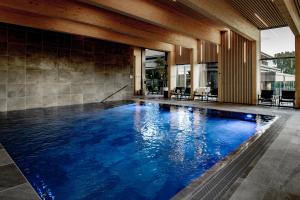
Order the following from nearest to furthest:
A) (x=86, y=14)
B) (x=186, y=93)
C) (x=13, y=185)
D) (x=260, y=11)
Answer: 1. (x=13, y=185)
2. (x=86, y=14)
3. (x=260, y=11)
4. (x=186, y=93)

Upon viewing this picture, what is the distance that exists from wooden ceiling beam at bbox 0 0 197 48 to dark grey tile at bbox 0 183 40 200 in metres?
5.59

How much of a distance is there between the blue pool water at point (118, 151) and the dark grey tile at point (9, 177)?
23 centimetres

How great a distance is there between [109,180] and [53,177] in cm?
81

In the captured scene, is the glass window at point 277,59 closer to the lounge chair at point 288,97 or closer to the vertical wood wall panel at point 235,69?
the vertical wood wall panel at point 235,69

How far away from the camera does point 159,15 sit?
7215mm

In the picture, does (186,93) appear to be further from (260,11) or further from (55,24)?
(55,24)

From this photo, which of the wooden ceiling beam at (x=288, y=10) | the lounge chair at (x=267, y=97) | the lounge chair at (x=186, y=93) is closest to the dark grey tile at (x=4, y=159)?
the wooden ceiling beam at (x=288, y=10)

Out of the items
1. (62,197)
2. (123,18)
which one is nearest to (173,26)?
(123,18)

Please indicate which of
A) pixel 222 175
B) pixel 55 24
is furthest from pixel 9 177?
pixel 55 24

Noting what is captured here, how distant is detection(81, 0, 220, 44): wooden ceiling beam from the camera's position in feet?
19.3

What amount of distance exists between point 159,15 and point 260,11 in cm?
367

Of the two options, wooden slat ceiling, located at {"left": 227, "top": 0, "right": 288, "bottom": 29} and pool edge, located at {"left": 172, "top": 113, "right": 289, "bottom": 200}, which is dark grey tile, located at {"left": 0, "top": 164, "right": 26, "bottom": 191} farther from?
wooden slat ceiling, located at {"left": 227, "top": 0, "right": 288, "bottom": 29}

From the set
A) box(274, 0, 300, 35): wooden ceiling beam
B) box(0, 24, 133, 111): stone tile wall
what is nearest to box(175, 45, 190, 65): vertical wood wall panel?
box(0, 24, 133, 111): stone tile wall

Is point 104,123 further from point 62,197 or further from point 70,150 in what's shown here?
point 62,197
